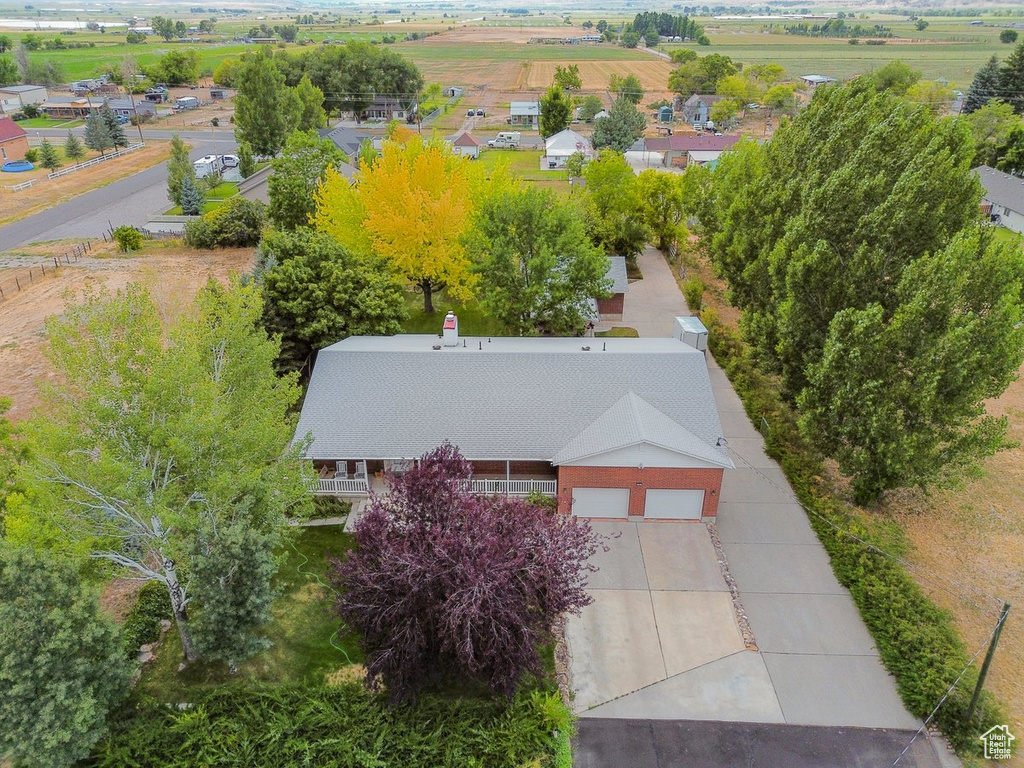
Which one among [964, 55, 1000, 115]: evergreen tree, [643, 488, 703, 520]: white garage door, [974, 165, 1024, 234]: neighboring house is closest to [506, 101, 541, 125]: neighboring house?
[964, 55, 1000, 115]: evergreen tree

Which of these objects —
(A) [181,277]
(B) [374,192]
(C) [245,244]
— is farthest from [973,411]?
(C) [245,244]

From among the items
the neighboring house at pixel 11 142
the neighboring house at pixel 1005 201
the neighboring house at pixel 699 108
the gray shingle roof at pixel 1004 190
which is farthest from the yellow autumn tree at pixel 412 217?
the neighboring house at pixel 699 108

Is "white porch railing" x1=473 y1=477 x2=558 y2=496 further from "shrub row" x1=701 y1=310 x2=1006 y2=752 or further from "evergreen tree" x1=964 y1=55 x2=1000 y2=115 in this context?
"evergreen tree" x1=964 y1=55 x2=1000 y2=115

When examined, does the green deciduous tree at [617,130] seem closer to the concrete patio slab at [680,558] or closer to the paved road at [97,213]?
the paved road at [97,213]

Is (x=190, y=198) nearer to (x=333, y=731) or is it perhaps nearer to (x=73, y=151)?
(x=73, y=151)

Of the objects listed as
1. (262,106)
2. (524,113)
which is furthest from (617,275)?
(524,113)

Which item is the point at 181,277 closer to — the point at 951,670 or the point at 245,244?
the point at 245,244
